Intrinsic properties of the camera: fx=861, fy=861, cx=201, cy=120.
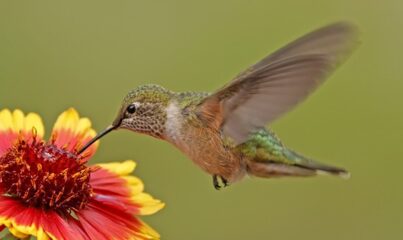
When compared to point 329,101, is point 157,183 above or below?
below

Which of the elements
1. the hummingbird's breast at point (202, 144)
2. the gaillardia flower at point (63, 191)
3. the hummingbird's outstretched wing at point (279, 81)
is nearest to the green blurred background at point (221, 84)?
the gaillardia flower at point (63, 191)

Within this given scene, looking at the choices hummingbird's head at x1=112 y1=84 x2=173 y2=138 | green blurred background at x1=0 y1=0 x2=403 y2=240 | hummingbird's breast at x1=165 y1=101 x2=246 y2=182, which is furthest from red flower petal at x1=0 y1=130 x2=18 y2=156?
green blurred background at x1=0 y1=0 x2=403 y2=240

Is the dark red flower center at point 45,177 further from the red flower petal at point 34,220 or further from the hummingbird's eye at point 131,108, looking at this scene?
the hummingbird's eye at point 131,108

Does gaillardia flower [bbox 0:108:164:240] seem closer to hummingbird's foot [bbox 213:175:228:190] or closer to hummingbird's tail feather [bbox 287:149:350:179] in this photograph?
hummingbird's foot [bbox 213:175:228:190]

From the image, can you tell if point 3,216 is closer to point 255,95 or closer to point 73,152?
point 73,152

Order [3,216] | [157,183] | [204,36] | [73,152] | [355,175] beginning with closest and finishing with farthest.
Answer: [3,216] → [73,152] → [157,183] → [355,175] → [204,36]

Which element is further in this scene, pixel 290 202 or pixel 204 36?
pixel 204 36

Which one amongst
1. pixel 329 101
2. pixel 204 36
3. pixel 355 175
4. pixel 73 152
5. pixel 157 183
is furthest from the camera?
pixel 204 36

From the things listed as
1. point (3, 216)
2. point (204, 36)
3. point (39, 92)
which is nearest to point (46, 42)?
point (39, 92)
